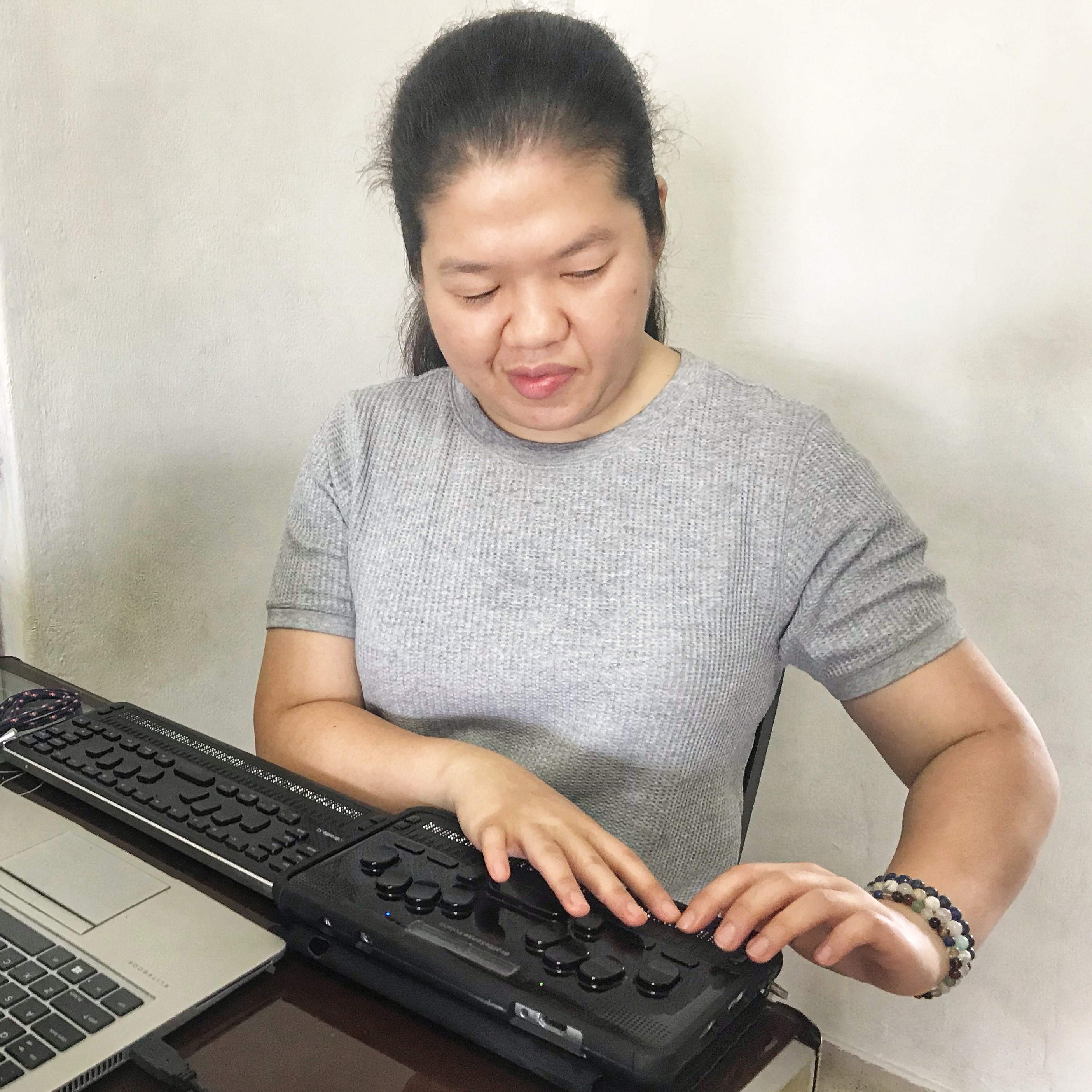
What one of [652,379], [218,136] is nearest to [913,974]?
[652,379]

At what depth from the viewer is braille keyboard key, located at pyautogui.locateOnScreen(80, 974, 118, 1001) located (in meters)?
0.47

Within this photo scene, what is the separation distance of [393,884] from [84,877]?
0.18 m

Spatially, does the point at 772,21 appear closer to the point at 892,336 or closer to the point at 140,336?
the point at 892,336

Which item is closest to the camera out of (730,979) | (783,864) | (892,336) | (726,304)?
(730,979)

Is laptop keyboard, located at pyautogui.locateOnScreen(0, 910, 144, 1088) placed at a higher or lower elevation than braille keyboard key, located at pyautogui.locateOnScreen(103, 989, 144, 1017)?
higher

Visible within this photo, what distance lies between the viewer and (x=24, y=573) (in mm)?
1017

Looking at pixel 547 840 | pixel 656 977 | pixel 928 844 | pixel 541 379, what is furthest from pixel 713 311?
pixel 656 977

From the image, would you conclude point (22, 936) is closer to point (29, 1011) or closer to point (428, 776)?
point (29, 1011)

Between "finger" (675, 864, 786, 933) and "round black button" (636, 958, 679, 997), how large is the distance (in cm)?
3

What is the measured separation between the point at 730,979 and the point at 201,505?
35.4 inches

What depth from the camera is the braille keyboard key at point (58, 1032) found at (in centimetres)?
44

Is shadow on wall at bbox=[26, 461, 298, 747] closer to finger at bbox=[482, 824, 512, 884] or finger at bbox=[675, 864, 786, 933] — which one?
finger at bbox=[482, 824, 512, 884]

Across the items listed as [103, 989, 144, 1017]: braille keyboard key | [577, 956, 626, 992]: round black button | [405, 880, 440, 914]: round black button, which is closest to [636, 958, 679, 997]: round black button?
[577, 956, 626, 992]: round black button

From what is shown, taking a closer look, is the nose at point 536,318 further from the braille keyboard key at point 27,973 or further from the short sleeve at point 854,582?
the braille keyboard key at point 27,973
